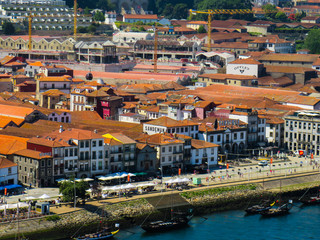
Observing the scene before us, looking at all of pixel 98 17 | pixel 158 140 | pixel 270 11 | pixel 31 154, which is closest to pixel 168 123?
pixel 158 140

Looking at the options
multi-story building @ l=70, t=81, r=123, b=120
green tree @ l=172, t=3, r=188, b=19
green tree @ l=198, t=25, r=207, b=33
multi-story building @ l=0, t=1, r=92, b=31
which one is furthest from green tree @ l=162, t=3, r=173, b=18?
multi-story building @ l=70, t=81, r=123, b=120

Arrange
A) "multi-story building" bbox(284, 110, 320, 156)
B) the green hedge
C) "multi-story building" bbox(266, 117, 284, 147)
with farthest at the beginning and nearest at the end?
"multi-story building" bbox(266, 117, 284, 147), "multi-story building" bbox(284, 110, 320, 156), the green hedge

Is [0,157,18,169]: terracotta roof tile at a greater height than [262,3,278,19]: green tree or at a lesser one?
lesser

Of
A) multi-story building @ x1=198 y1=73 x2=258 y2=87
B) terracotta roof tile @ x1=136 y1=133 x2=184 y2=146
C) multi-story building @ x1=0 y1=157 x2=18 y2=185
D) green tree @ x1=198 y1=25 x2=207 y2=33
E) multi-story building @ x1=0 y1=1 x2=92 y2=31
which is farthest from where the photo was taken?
green tree @ x1=198 y1=25 x2=207 y2=33

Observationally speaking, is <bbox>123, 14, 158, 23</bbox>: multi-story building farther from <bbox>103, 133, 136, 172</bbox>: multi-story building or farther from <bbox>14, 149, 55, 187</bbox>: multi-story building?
<bbox>14, 149, 55, 187</bbox>: multi-story building

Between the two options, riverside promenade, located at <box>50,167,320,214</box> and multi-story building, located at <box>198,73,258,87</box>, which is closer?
riverside promenade, located at <box>50,167,320,214</box>

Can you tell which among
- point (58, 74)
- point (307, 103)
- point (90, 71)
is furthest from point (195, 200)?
point (90, 71)
